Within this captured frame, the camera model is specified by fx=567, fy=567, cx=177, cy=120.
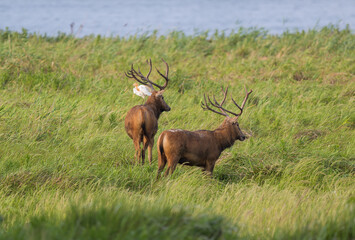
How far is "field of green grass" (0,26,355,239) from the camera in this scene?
5.09 metres

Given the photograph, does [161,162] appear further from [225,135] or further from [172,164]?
[225,135]

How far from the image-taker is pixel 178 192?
261 inches

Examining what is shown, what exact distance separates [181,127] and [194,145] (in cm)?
247

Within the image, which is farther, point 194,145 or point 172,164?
point 194,145

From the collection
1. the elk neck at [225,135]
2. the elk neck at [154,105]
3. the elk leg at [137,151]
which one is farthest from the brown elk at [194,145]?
the elk neck at [154,105]

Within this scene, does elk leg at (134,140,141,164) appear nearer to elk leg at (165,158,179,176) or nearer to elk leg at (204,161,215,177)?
elk leg at (165,158,179,176)

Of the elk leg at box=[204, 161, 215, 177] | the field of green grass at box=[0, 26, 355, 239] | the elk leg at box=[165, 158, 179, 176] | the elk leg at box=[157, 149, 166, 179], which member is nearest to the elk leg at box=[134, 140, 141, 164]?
the field of green grass at box=[0, 26, 355, 239]

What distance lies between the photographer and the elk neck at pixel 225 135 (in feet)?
25.9

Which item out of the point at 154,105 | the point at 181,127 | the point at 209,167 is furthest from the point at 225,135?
the point at 181,127

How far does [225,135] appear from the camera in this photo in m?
7.95

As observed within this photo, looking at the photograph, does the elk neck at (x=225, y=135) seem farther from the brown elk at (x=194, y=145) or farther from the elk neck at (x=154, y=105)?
the elk neck at (x=154, y=105)

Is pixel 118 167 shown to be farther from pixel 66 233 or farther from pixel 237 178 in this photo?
pixel 66 233

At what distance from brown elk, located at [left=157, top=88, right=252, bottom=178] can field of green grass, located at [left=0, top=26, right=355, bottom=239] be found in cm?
19

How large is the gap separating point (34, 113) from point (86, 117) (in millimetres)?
895
